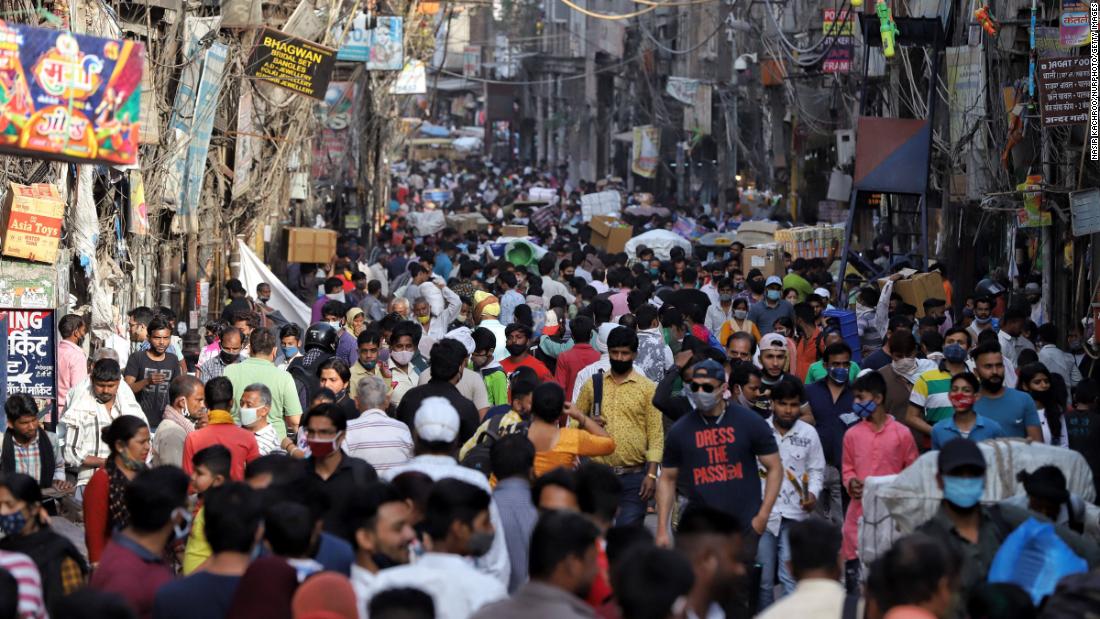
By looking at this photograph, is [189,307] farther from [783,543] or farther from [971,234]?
[783,543]

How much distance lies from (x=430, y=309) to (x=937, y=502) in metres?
9.20

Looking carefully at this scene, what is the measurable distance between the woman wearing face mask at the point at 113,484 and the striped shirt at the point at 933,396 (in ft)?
14.6

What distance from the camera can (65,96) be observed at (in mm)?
8695

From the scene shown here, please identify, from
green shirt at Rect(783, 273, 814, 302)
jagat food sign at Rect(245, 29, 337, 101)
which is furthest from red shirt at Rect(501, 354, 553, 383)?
jagat food sign at Rect(245, 29, 337, 101)

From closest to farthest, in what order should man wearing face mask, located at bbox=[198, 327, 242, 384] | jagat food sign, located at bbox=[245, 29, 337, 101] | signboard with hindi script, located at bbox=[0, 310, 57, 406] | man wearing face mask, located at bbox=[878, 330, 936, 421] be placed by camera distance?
man wearing face mask, located at bbox=[878, 330, 936, 421], signboard with hindi script, located at bbox=[0, 310, 57, 406], man wearing face mask, located at bbox=[198, 327, 242, 384], jagat food sign, located at bbox=[245, 29, 337, 101]

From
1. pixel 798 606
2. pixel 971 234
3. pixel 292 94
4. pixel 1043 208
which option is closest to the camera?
pixel 798 606

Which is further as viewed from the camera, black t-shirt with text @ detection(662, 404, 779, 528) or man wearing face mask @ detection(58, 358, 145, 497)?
man wearing face mask @ detection(58, 358, 145, 497)

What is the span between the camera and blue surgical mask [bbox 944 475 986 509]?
5.91m

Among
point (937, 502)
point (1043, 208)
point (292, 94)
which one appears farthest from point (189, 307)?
point (937, 502)

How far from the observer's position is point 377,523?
17.8ft

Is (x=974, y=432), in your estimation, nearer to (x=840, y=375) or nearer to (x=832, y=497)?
(x=832, y=497)

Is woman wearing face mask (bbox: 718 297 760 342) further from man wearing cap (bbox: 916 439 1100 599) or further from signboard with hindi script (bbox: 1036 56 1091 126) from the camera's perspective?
man wearing cap (bbox: 916 439 1100 599)

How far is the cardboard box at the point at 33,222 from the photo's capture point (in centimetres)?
1284

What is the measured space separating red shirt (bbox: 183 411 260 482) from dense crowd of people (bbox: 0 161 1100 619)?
0.02m
